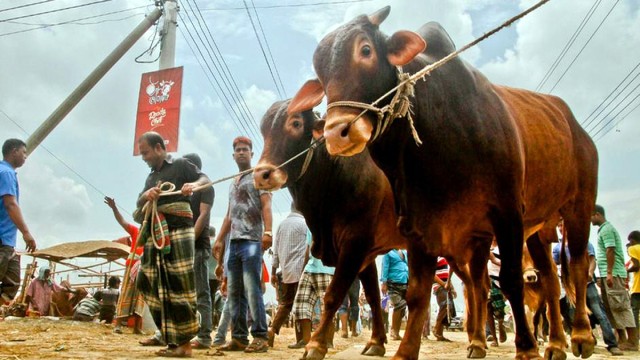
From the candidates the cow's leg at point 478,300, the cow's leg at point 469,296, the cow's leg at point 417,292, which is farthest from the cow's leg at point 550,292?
the cow's leg at point 417,292

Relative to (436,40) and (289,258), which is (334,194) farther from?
(289,258)

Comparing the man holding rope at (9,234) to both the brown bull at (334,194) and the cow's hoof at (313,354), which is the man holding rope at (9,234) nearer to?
the brown bull at (334,194)

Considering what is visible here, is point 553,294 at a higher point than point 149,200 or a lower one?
lower

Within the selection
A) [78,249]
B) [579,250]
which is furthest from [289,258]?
[78,249]

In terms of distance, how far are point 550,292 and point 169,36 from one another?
40.9ft

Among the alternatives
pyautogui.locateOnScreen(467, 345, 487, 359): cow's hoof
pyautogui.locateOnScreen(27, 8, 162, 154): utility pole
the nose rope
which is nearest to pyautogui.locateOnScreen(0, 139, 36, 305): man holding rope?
the nose rope

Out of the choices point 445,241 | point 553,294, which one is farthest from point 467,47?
point 553,294

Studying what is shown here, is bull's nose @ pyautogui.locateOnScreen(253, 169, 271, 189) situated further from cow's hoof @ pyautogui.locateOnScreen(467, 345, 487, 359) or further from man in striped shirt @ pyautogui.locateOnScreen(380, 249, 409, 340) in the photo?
man in striped shirt @ pyautogui.locateOnScreen(380, 249, 409, 340)

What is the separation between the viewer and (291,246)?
7594mm

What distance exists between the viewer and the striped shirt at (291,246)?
751 cm

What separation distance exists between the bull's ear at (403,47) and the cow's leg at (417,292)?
4.02ft

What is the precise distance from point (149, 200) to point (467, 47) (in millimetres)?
3172

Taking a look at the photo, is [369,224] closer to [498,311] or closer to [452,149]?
[452,149]

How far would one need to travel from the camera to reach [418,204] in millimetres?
3748
